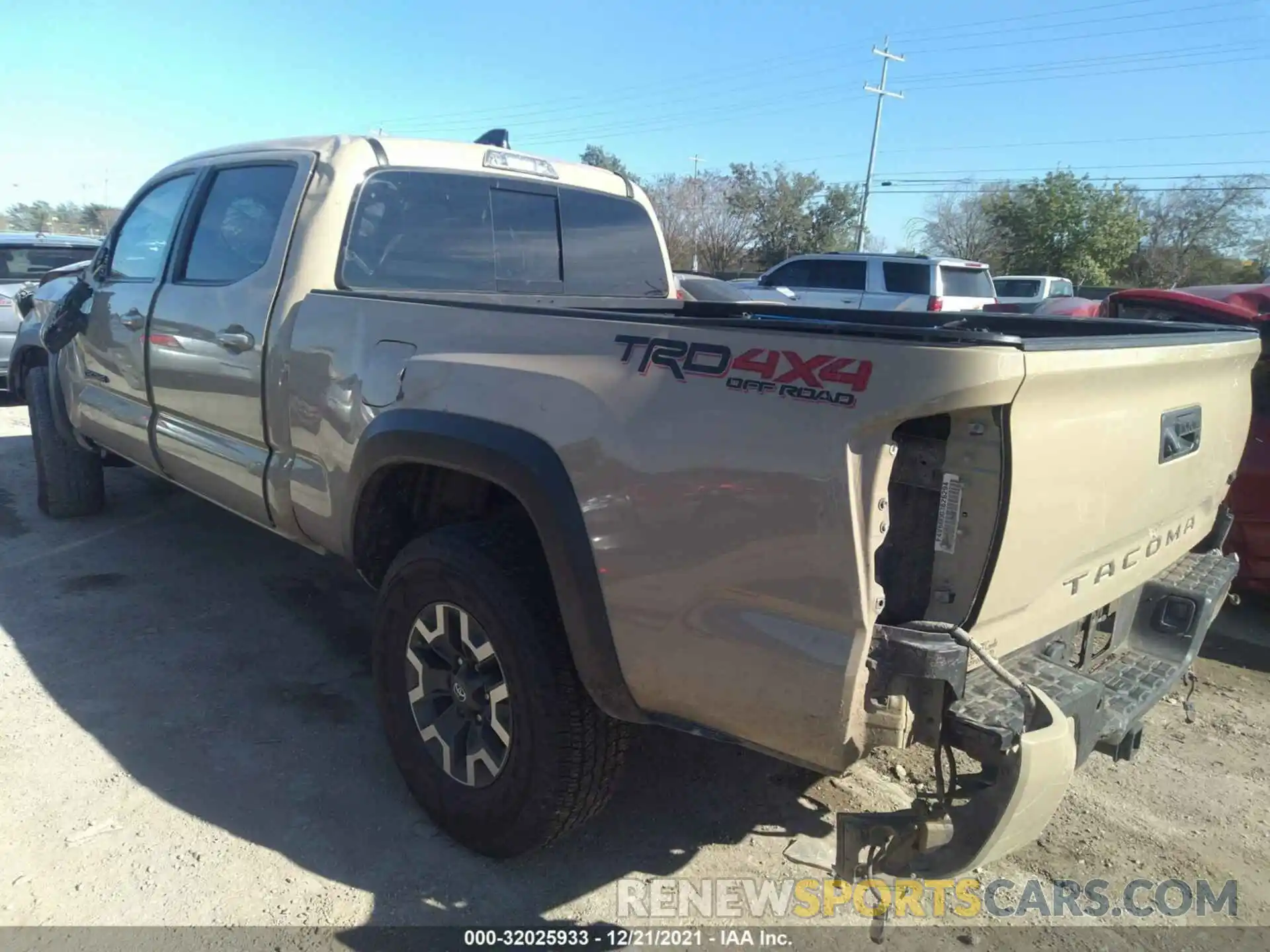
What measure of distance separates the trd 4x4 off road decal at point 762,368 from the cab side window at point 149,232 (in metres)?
3.17

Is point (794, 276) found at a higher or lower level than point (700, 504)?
higher

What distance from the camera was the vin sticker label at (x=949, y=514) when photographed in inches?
78.7

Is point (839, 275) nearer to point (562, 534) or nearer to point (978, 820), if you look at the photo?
point (562, 534)

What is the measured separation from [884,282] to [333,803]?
13556mm

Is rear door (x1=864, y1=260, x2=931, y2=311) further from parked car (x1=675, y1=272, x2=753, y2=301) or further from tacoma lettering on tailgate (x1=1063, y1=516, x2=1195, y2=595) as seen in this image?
tacoma lettering on tailgate (x1=1063, y1=516, x2=1195, y2=595)

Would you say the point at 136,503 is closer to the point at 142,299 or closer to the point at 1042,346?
the point at 142,299

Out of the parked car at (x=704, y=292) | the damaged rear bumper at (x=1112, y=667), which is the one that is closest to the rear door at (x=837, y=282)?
the parked car at (x=704, y=292)

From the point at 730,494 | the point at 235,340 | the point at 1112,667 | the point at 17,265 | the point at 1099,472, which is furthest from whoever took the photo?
the point at 17,265

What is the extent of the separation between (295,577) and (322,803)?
7.42ft

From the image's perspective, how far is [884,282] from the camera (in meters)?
15.0

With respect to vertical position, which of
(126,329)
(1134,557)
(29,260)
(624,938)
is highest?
(29,260)

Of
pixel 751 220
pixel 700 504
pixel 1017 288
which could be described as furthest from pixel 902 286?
pixel 751 220

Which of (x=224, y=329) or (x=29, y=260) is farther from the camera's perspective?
(x=29, y=260)

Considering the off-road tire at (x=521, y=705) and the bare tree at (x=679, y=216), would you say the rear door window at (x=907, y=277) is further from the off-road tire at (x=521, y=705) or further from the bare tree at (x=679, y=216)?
the bare tree at (x=679, y=216)
